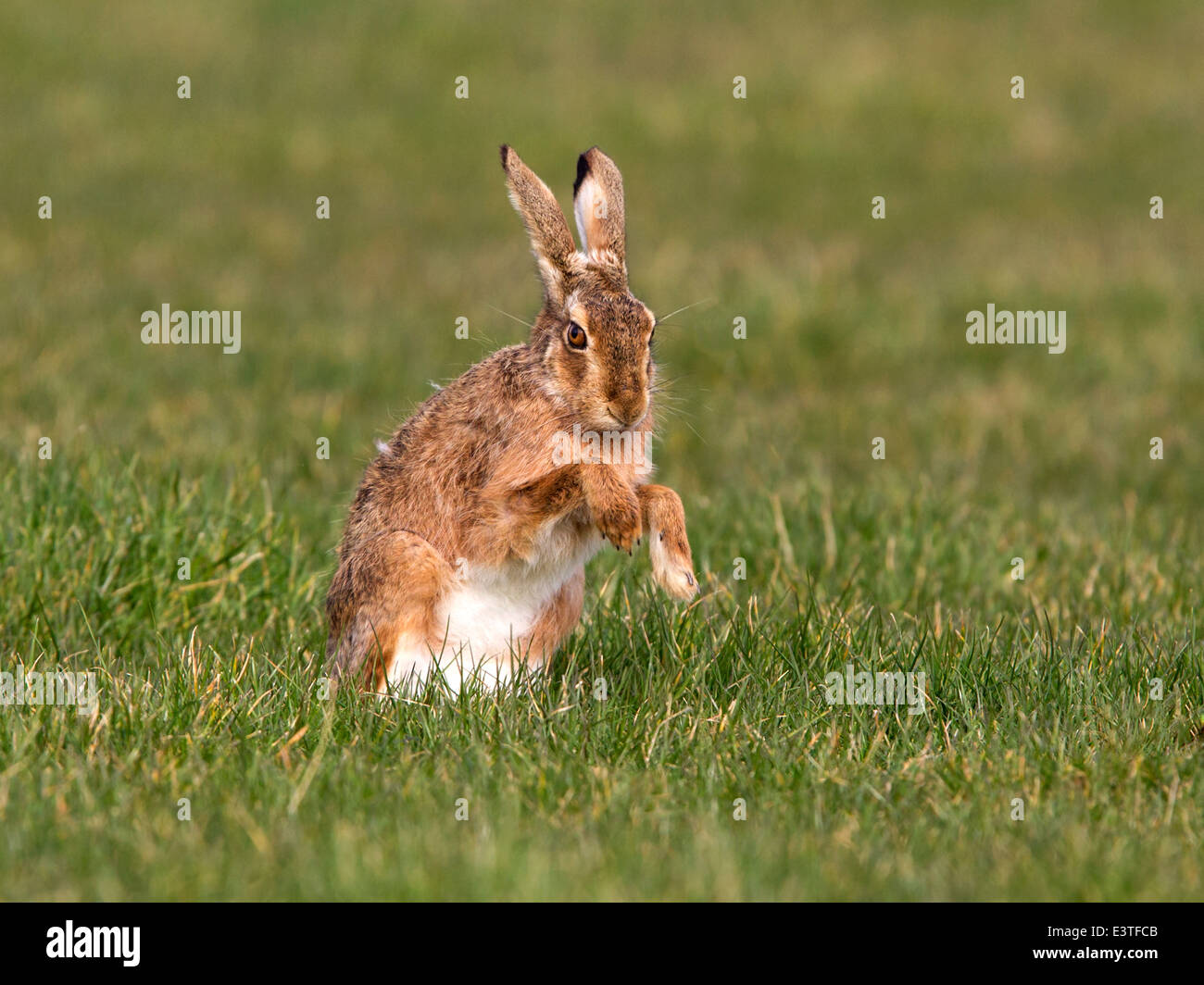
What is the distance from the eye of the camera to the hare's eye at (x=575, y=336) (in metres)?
4.82

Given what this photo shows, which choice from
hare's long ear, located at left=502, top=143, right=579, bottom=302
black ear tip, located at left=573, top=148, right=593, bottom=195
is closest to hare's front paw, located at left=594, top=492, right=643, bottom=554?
hare's long ear, located at left=502, top=143, right=579, bottom=302

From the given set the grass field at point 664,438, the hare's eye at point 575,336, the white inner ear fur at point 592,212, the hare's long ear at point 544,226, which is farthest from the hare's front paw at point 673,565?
the white inner ear fur at point 592,212

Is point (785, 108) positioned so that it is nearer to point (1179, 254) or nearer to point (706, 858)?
point (1179, 254)

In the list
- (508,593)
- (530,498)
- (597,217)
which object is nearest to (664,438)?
(597,217)

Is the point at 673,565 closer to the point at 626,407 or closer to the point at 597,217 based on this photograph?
the point at 626,407

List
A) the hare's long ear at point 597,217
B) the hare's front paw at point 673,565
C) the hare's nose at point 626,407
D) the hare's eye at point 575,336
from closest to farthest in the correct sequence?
1. the hare's nose at point 626,407
2. the hare's eye at point 575,336
3. the hare's front paw at point 673,565
4. the hare's long ear at point 597,217

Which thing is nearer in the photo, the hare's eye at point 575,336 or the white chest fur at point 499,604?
the hare's eye at point 575,336

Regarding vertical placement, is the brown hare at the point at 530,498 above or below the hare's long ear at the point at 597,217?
below

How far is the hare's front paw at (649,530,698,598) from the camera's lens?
16.1ft

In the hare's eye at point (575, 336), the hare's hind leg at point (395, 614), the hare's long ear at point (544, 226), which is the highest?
the hare's long ear at point (544, 226)

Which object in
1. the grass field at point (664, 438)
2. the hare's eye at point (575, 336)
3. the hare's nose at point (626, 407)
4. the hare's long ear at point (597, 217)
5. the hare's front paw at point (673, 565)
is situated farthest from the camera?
the hare's long ear at point (597, 217)

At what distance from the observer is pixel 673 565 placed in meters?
4.94

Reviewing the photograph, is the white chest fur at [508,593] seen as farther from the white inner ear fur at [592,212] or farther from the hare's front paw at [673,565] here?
the white inner ear fur at [592,212]

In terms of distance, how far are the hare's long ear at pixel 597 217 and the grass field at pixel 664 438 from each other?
126 centimetres
